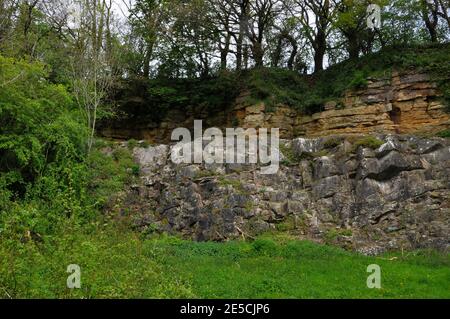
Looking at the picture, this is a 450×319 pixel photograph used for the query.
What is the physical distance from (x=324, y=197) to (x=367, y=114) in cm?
603

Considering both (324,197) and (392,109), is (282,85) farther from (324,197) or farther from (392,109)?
(324,197)

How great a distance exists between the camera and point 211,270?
37.7ft

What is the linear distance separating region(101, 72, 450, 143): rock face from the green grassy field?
8066 mm

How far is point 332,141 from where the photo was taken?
18219 mm

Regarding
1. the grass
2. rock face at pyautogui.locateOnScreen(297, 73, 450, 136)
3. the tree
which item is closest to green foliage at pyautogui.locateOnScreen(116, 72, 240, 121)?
the grass

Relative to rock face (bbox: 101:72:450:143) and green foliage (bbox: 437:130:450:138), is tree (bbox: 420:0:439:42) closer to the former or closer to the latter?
rock face (bbox: 101:72:450:143)

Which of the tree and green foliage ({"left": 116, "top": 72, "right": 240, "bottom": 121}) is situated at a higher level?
the tree

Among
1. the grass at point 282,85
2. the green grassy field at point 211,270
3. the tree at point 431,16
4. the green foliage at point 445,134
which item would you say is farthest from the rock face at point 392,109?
the green grassy field at point 211,270

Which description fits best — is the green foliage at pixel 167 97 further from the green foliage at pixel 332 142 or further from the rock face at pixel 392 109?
the green foliage at pixel 332 142

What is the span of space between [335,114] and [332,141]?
3.70 m

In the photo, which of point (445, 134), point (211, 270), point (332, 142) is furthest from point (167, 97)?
point (211, 270)

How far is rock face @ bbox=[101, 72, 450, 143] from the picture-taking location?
19797 millimetres

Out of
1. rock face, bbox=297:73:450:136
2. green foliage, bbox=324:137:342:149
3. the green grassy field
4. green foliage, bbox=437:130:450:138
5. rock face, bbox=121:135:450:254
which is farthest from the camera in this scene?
rock face, bbox=297:73:450:136
